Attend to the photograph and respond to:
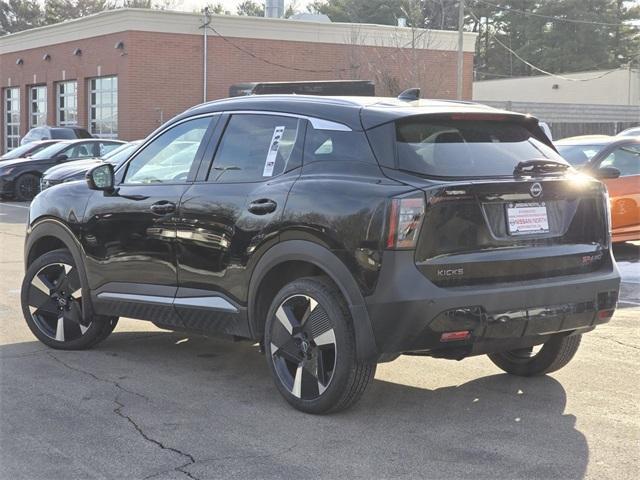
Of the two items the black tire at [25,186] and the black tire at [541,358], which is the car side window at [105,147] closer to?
the black tire at [25,186]

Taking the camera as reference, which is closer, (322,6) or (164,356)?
(164,356)

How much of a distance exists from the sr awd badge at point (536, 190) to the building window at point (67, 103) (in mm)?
32541

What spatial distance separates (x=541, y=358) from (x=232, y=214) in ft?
7.55

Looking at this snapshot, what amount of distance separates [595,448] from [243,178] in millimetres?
2621

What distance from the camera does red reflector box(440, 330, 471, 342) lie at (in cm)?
453

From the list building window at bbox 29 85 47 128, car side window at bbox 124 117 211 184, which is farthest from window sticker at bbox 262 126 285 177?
building window at bbox 29 85 47 128

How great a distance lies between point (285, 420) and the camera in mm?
4906

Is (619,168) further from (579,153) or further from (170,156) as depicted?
(170,156)

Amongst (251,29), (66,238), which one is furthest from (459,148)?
(251,29)

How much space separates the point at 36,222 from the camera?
6.82 metres

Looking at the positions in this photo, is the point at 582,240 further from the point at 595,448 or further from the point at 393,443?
the point at 393,443

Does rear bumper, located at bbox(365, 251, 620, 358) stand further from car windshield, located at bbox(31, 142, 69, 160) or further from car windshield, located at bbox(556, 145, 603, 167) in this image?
car windshield, located at bbox(31, 142, 69, 160)

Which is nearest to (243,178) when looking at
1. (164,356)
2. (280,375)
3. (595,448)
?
(280,375)

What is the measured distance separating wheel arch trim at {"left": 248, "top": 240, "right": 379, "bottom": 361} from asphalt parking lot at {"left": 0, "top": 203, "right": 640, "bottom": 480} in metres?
0.52
